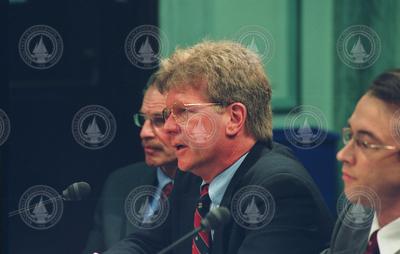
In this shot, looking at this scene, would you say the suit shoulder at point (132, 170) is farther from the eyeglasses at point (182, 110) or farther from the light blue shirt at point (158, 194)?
the eyeglasses at point (182, 110)

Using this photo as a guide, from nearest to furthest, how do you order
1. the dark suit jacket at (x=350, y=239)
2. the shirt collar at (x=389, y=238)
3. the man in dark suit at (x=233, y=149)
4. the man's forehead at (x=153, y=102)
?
the shirt collar at (x=389, y=238), the dark suit jacket at (x=350, y=239), the man in dark suit at (x=233, y=149), the man's forehead at (x=153, y=102)

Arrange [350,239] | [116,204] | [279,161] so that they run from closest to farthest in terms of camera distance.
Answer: [350,239]
[279,161]
[116,204]

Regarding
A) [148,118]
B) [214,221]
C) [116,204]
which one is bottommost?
[116,204]

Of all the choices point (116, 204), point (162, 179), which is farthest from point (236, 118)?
point (116, 204)

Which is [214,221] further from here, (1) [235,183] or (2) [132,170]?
(2) [132,170]

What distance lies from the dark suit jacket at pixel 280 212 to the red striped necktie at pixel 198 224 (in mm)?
34

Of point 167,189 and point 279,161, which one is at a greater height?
point 279,161

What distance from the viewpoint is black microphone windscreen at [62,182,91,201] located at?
8.29 feet

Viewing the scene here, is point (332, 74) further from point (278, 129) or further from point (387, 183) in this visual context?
point (387, 183)

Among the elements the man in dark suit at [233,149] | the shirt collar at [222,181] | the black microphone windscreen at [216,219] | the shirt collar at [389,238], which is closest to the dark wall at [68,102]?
the man in dark suit at [233,149]

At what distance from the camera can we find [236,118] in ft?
7.64

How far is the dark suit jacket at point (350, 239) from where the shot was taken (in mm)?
A: 2125

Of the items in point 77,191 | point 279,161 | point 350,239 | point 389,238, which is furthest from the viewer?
point 77,191

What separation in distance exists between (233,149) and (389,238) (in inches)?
19.5
